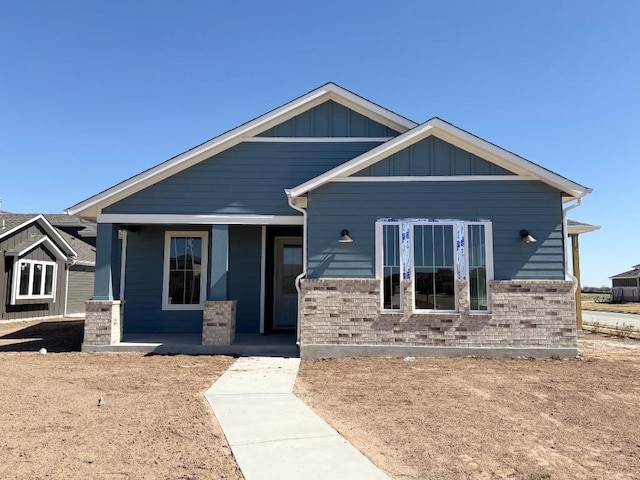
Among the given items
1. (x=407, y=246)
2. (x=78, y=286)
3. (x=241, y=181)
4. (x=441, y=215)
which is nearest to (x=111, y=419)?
(x=407, y=246)

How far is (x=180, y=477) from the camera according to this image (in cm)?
356

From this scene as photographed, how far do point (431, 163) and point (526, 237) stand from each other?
231cm

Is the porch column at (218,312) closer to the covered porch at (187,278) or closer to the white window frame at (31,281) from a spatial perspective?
the covered porch at (187,278)

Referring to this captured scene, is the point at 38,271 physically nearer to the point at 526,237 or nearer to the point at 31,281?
the point at 31,281

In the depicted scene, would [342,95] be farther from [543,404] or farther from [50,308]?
[50,308]

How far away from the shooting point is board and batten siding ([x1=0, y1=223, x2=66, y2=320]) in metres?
16.5

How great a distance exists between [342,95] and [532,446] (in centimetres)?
851

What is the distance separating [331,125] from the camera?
432 inches

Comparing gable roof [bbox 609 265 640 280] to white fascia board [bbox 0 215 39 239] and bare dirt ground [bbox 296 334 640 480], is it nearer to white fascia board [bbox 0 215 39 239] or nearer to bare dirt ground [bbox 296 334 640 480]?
bare dirt ground [bbox 296 334 640 480]

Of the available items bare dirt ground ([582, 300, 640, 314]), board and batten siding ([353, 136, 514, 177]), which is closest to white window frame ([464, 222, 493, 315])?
board and batten siding ([353, 136, 514, 177])

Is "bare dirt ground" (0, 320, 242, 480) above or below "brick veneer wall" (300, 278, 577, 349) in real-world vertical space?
below

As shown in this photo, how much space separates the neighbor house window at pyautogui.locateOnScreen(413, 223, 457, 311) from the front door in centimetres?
425

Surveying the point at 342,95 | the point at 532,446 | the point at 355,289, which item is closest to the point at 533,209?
the point at 355,289

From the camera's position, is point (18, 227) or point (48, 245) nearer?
point (18, 227)
